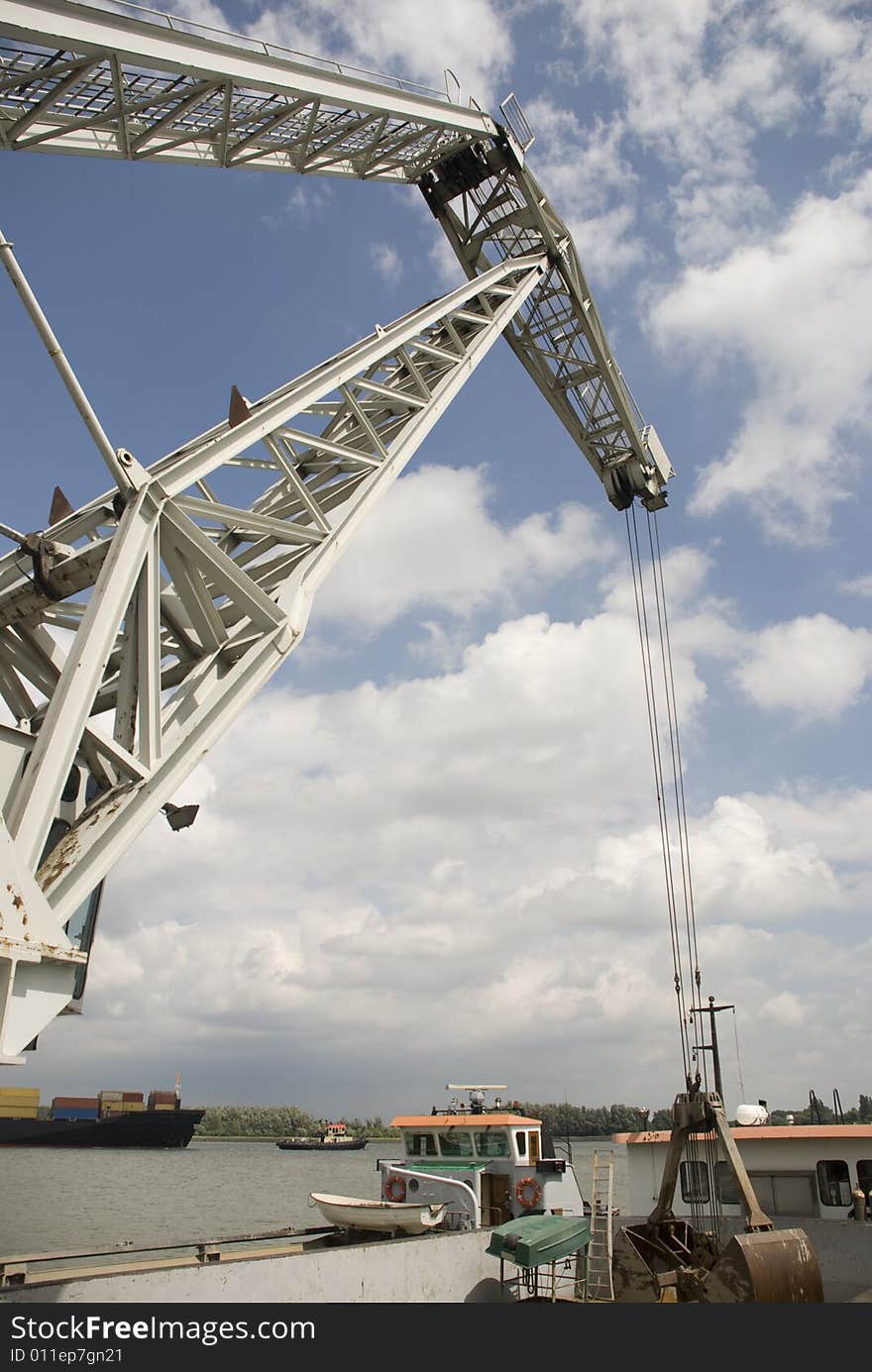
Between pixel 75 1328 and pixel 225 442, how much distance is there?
349 inches

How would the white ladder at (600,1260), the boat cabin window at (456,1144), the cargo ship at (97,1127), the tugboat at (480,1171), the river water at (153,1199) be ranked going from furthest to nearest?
the cargo ship at (97,1127)
the river water at (153,1199)
the boat cabin window at (456,1144)
the tugboat at (480,1171)
the white ladder at (600,1260)

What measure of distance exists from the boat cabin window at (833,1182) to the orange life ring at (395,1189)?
852 centimetres

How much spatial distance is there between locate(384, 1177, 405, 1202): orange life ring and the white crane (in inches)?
490

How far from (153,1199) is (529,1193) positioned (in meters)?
46.2

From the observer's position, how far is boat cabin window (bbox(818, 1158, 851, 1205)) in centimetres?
1848

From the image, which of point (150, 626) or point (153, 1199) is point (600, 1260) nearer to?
point (150, 626)

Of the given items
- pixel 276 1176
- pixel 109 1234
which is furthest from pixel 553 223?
pixel 276 1176

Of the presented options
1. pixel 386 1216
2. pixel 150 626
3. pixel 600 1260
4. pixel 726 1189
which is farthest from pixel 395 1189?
pixel 150 626

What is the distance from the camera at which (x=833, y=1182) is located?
1862cm

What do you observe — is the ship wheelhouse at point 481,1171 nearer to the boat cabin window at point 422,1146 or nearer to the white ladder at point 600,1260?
the boat cabin window at point 422,1146

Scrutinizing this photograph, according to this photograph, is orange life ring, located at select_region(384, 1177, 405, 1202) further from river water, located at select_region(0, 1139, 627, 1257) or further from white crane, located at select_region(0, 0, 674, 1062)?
white crane, located at select_region(0, 0, 674, 1062)

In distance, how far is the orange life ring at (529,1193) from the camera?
17922 millimetres

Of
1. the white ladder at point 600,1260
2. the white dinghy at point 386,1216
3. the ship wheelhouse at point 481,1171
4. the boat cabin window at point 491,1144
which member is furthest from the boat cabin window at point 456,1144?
the white ladder at point 600,1260

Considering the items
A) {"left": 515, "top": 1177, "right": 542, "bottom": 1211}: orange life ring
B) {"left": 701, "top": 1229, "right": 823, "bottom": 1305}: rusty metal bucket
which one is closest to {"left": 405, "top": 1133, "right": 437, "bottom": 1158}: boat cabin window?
{"left": 515, "top": 1177, "right": 542, "bottom": 1211}: orange life ring
